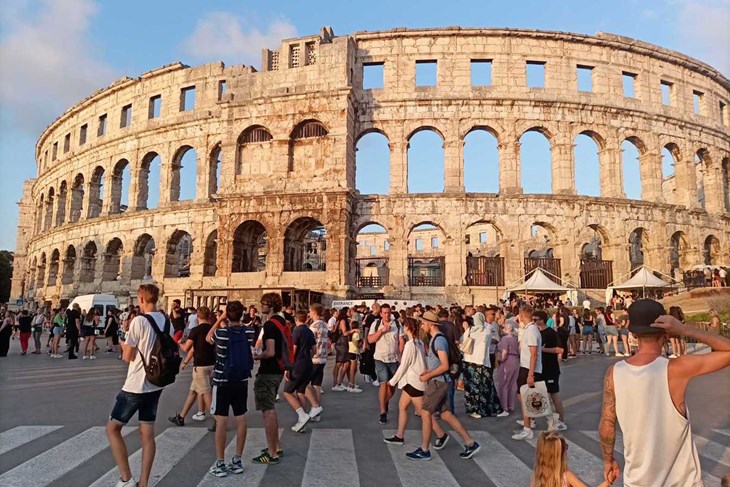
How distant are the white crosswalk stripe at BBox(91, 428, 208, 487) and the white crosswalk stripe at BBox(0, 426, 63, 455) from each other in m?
1.57

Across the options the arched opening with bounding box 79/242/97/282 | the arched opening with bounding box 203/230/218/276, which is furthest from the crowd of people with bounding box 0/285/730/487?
the arched opening with bounding box 79/242/97/282

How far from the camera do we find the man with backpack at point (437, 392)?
5348 millimetres

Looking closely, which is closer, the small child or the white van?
the small child

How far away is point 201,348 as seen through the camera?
22.4 feet

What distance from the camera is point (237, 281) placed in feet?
79.2

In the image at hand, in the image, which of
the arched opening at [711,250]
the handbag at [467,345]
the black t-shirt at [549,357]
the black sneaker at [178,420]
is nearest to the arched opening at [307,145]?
the handbag at [467,345]

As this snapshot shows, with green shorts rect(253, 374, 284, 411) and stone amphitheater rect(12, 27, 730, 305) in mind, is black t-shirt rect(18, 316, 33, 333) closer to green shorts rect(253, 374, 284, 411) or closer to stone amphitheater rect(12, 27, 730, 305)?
stone amphitheater rect(12, 27, 730, 305)

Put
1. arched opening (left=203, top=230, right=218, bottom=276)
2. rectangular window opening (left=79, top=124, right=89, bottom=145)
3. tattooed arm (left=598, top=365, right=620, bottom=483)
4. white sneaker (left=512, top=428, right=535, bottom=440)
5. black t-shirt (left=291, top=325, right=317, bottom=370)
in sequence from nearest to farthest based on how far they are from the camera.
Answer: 1. tattooed arm (left=598, top=365, right=620, bottom=483)
2. white sneaker (left=512, top=428, right=535, bottom=440)
3. black t-shirt (left=291, top=325, right=317, bottom=370)
4. arched opening (left=203, top=230, right=218, bottom=276)
5. rectangular window opening (left=79, top=124, right=89, bottom=145)

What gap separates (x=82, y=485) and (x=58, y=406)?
4185 mm

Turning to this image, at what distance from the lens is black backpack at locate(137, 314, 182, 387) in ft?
14.1

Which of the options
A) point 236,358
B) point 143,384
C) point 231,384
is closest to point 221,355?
point 236,358

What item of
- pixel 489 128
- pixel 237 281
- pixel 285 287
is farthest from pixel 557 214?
pixel 237 281

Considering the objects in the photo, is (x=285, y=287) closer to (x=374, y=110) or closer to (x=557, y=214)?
(x=374, y=110)

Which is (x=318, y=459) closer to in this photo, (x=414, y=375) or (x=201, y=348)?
(x=414, y=375)
